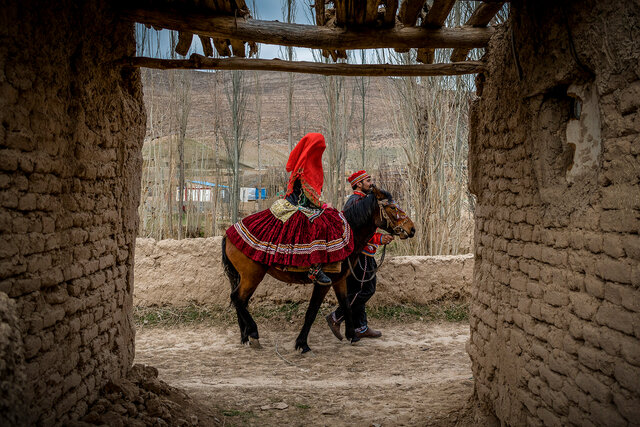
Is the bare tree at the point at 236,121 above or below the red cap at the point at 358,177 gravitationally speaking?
above

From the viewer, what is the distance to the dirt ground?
4.39 meters

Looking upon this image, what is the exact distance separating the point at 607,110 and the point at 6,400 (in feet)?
9.10

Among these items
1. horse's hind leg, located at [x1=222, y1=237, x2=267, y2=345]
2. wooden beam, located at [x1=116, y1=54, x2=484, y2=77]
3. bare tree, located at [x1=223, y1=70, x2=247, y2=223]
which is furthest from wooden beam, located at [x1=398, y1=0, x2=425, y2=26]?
bare tree, located at [x1=223, y1=70, x2=247, y2=223]

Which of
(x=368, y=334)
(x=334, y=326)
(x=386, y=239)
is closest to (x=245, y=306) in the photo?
(x=334, y=326)

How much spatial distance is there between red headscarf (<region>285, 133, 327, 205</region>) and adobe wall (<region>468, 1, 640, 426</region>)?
8.11ft

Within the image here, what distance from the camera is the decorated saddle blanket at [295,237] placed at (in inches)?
A: 236

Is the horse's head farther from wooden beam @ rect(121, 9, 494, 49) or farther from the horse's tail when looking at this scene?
wooden beam @ rect(121, 9, 494, 49)

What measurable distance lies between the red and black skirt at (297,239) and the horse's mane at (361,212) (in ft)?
0.61

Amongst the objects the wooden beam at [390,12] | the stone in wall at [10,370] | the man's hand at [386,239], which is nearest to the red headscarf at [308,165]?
the man's hand at [386,239]

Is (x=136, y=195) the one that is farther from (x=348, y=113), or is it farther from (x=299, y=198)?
(x=348, y=113)

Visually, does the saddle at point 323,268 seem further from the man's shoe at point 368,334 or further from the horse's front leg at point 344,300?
the man's shoe at point 368,334

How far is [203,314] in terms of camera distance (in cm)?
757

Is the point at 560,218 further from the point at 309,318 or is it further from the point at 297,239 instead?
the point at 309,318

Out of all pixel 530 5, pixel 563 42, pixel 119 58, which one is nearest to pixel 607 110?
pixel 563 42
